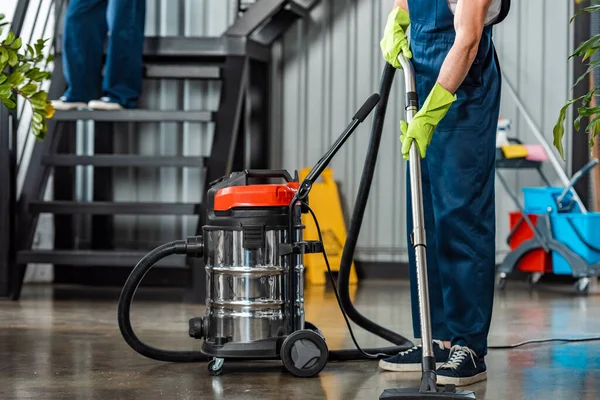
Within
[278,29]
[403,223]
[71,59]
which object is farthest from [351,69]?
[71,59]

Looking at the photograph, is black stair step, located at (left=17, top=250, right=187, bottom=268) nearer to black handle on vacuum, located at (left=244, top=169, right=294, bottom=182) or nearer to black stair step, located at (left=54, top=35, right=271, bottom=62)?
black stair step, located at (left=54, top=35, right=271, bottom=62)

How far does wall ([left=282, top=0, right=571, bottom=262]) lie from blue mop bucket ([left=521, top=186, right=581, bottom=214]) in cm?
47

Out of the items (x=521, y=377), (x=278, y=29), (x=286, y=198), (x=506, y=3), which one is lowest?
A: (x=521, y=377)

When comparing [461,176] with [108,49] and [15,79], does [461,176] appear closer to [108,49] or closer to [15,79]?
[15,79]

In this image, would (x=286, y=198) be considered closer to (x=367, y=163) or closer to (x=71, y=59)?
(x=367, y=163)

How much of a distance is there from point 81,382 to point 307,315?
185cm

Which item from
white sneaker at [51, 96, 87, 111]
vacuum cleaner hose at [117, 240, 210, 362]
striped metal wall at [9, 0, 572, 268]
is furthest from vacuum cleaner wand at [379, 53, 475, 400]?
striped metal wall at [9, 0, 572, 268]

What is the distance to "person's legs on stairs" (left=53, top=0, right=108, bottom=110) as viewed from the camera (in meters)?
5.39

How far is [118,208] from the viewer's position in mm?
5262

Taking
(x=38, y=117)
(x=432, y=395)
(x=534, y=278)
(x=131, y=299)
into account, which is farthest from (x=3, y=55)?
(x=534, y=278)

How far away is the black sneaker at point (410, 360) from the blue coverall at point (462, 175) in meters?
0.13

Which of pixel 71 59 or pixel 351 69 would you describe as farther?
pixel 351 69

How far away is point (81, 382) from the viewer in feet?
9.98

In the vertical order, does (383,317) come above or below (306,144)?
below
